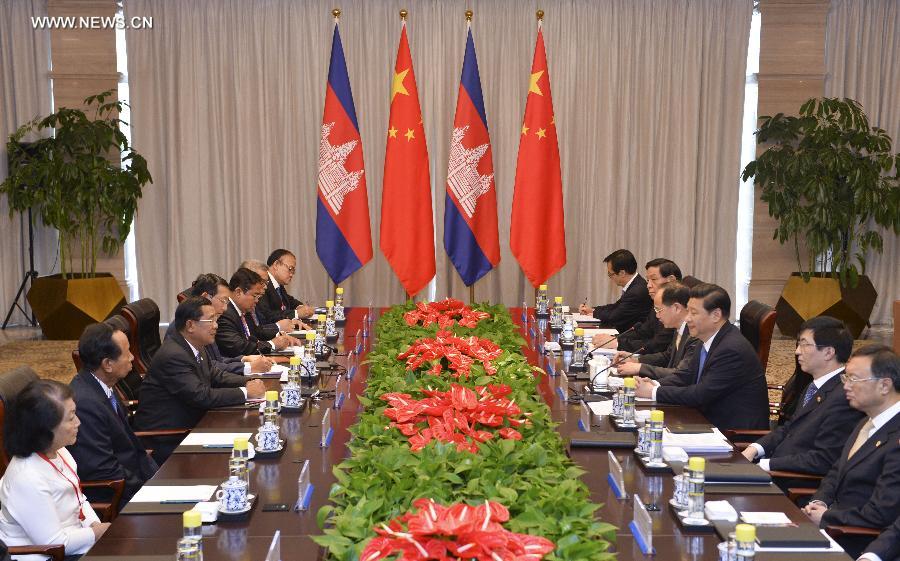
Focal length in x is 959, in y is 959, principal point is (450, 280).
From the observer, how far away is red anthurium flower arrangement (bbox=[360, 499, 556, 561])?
Answer: 1999 millimetres

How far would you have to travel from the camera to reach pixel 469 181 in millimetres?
8602

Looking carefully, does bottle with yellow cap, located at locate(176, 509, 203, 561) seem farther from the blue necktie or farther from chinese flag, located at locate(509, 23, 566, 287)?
chinese flag, located at locate(509, 23, 566, 287)

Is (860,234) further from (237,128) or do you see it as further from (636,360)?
(237,128)

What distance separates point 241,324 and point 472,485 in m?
3.85

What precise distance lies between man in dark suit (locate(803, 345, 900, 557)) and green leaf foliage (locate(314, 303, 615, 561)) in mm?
992

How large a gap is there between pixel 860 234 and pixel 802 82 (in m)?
1.64

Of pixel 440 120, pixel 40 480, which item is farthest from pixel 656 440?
pixel 440 120

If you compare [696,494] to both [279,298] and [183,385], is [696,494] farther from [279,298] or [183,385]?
[279,298]

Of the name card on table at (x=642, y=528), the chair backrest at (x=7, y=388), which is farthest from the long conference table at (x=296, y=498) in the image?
the chair backrest at (x=7, y=388)

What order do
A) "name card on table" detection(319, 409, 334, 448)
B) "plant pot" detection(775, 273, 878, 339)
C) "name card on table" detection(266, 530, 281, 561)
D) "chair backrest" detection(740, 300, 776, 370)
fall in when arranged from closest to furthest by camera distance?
1. "name card on table" detection(266, 530, 281, 561)
2. "name card on table" detection(319, 409, 334, 448)
3. "chair backrest" detection(740, 300, 776, 370)
4. "plant pot" detection(775, 273, 878, 339)

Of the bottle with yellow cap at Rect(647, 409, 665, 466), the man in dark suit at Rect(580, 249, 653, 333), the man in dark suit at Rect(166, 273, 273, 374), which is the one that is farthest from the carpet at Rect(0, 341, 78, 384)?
the bottle with yellow cap at Rect(647, 409, 665, 466)

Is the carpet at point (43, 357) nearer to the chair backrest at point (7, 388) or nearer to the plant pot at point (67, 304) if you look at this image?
the plant pot at point (67, 304)

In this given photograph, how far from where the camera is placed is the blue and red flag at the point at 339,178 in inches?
338

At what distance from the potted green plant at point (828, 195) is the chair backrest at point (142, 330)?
600cm
